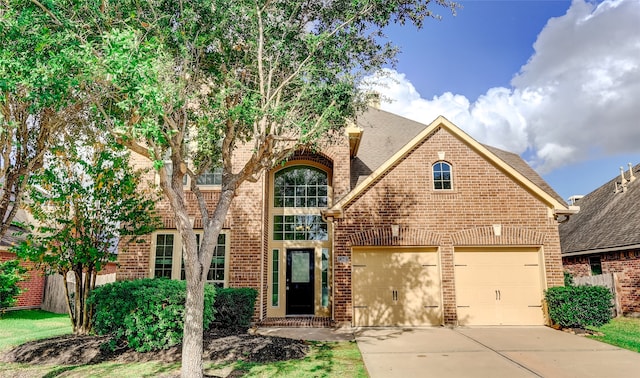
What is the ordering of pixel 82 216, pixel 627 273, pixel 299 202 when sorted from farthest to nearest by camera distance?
1. pixel 299 202
2. pixel 627 273
3. pixel 82 216

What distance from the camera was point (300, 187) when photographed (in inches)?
555

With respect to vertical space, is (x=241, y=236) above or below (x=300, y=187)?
below

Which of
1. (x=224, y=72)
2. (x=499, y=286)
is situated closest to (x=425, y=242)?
(x=499, y=286)

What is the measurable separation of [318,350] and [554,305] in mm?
6736

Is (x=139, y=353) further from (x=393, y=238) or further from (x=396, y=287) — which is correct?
(x=393, y=238)

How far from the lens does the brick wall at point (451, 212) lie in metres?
11.5

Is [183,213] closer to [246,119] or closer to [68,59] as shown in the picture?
[246,119]

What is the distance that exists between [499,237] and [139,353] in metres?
9.55

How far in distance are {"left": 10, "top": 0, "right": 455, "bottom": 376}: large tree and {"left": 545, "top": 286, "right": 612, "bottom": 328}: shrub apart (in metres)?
7.67

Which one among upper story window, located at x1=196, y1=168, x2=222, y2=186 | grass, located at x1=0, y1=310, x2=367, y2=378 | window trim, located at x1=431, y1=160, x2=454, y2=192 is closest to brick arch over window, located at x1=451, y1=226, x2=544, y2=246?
window trim, located at x1=431, y1=160, x2=454, y2=192

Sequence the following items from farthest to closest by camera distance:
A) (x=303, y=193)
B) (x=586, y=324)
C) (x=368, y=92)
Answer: (x=303, y=193), (x=586, y=324), (x=368, y=92)

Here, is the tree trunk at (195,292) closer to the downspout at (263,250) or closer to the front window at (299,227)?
the downspout at (263,250)

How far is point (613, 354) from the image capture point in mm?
7793

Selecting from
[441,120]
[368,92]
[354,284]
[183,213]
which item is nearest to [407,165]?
[441,120]
